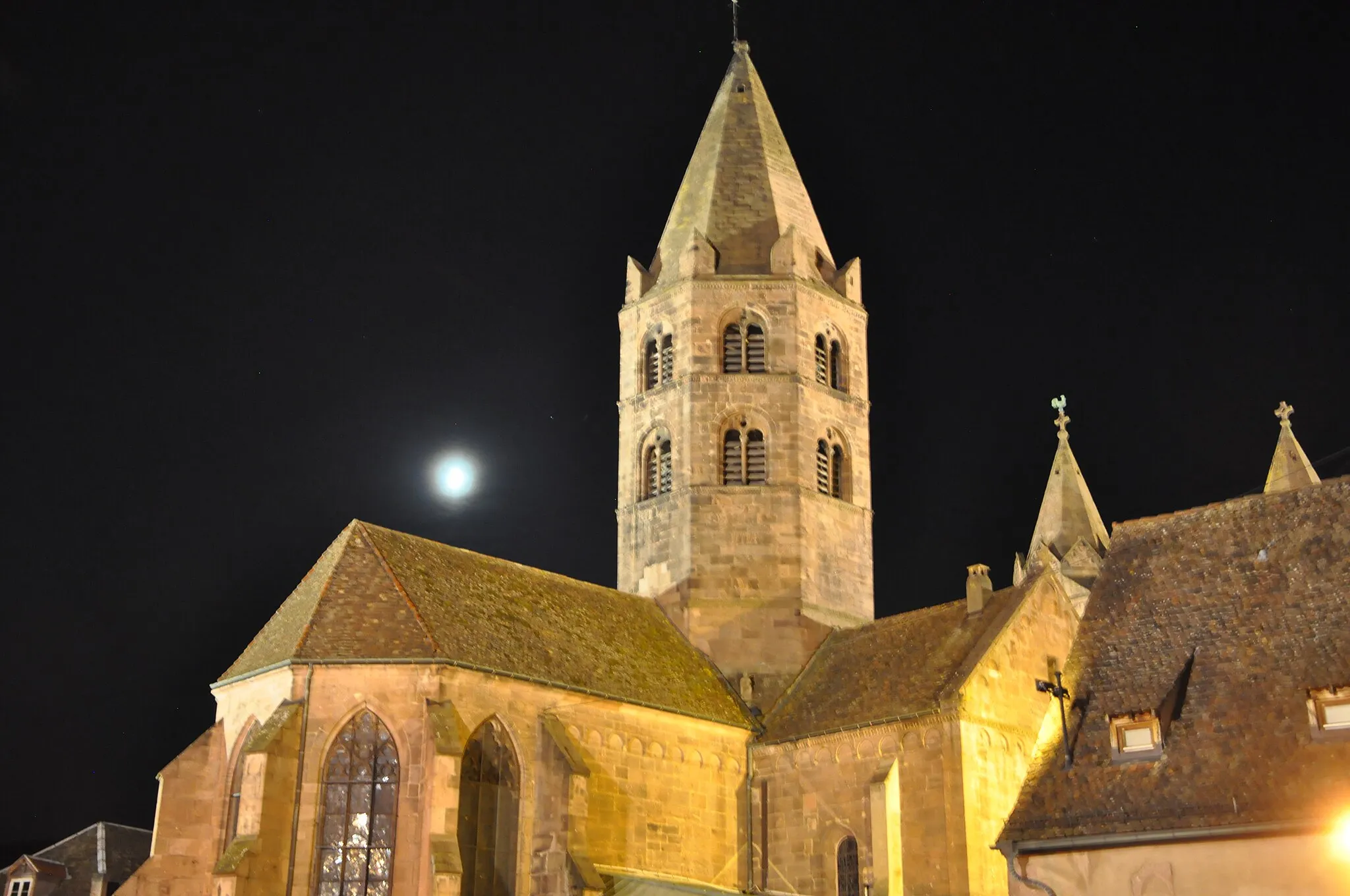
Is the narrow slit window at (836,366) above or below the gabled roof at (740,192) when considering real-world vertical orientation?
below

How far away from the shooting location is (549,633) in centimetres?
3622

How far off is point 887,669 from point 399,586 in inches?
447

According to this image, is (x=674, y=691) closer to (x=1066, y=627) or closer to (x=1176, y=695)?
(x=1066, y=627)

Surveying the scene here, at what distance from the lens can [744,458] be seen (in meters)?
42.2

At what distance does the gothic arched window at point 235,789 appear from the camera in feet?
107

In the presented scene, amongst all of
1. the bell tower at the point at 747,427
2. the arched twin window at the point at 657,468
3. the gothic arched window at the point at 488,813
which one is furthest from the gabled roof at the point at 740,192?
the gothic arched window at the point at 488,813

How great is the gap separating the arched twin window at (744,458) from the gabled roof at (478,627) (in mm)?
4379

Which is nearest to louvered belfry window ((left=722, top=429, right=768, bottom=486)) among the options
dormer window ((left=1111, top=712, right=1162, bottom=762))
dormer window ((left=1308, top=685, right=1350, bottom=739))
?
dormer window ((left=1111, top=712, right=1162, bottom=762))

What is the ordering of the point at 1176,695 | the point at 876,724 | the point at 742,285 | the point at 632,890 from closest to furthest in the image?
1. the point at 1176,695
2. the point at 632,890
3. the point at 876,724
4. the point at 742,285

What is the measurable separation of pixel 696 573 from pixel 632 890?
1048 centimetres

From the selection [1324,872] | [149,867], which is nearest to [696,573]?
[149,867]

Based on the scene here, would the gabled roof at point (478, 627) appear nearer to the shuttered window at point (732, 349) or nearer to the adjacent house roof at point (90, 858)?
the shuttered window at point (732, 349)

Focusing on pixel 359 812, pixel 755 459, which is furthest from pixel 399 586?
pixel 755 459

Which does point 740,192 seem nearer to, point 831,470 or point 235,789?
point 831,470
